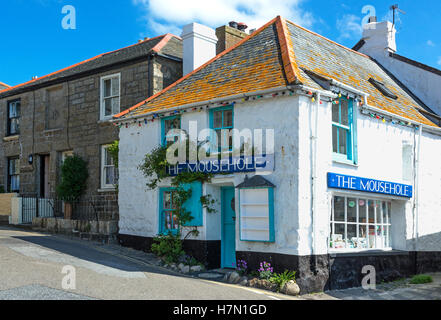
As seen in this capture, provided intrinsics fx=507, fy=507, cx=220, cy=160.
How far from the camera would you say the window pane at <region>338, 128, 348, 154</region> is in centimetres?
1287

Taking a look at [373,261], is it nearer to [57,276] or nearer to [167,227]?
[167,227]

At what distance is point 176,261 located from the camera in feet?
42.4

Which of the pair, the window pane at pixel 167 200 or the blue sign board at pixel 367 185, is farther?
the window pane at pixel 167 200

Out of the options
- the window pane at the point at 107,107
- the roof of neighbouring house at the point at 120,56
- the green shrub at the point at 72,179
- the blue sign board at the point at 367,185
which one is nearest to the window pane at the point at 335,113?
the blue sign board at the point at 367,185

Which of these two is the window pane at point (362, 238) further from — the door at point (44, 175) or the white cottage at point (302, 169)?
the door at point (44, 175)

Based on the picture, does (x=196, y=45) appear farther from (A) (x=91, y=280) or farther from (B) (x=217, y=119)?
(A) (x=91, y=280)

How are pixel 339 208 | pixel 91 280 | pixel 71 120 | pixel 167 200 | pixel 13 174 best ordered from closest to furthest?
pixel 91 280 < pixel 339 208 < pixel 167 200 < pixel 71 120 < pixel 13 174

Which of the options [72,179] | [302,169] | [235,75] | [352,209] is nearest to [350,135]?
[352,209]

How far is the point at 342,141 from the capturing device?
13.0m

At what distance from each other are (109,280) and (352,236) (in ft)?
21.2

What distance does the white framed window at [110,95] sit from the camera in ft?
58.4

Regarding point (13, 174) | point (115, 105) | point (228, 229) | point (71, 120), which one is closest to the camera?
point (228, 229)

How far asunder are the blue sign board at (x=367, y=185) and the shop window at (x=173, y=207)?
339cm
